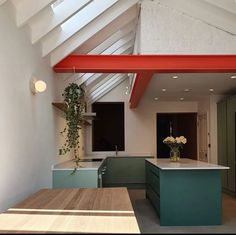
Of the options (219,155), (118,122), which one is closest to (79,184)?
(219,155)

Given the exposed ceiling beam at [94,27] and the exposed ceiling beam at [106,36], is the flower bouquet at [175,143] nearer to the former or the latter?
the exposed ceiling beam at [106,36]

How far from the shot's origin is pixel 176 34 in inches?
176

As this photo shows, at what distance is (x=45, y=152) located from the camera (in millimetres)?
4430

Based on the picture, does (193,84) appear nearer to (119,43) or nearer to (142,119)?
(119,43)

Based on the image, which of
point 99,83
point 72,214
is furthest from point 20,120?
point 99,83

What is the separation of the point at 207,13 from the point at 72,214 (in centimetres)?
327

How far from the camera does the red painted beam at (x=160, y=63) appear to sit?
4.47m

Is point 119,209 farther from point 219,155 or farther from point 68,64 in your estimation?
A: point 219,155

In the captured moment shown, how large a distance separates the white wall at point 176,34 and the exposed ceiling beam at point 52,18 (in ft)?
3.61

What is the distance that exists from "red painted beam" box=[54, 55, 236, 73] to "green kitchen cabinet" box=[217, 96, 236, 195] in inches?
107

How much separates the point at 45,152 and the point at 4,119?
1.67 metres

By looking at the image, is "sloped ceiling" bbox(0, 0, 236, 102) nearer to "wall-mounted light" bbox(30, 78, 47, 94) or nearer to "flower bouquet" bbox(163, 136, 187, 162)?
"wall-mounted light" bbox(30, 78, 47, 94)

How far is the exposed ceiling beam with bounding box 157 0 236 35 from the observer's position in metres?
4.36

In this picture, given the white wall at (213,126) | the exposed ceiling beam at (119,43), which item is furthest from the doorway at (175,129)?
the exposed ceiling beam at (119,43)
